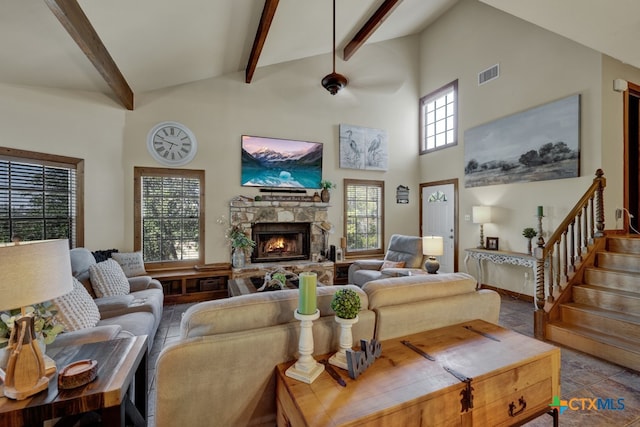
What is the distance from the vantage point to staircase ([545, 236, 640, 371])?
2615mm

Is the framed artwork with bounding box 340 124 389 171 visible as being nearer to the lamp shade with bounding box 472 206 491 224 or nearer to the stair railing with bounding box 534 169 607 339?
the lamp shade with bounding box 472 206 491 224

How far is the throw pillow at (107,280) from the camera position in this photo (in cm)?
279

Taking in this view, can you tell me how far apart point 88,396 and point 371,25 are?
17.0 feet

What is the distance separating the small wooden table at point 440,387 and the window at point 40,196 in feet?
12.3

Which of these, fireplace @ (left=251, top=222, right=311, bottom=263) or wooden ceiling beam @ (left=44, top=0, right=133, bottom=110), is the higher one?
wooden ceiling beam @ (left=44, top=0, right=133, bottom=110)

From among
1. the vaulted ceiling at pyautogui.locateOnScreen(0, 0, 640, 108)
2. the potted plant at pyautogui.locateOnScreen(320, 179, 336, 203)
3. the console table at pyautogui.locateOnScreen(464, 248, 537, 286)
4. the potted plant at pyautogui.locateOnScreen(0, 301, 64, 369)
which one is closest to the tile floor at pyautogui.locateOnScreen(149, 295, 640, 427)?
the potted plant at pyautogui.locateOnScreen(0, 301, 64, 369)

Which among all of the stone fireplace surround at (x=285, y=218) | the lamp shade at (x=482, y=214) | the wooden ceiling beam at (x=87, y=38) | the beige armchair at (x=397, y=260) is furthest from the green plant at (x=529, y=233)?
the wooden ceiling beam at (x=87, y=38)

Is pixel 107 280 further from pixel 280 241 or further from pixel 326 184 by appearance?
pixel 326 184

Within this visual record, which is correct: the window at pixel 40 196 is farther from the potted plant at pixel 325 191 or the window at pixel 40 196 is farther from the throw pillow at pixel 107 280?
the potted plant at pixel 325 191

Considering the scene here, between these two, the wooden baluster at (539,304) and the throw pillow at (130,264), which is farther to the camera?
the throw pillow at (130,264)

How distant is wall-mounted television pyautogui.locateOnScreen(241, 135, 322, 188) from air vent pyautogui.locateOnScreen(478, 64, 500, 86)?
3.15 metres

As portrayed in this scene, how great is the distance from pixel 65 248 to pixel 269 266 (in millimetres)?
3641

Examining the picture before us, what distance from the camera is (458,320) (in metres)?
1.93

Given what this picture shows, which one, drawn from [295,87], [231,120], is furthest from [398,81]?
[231,120]
